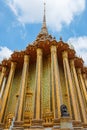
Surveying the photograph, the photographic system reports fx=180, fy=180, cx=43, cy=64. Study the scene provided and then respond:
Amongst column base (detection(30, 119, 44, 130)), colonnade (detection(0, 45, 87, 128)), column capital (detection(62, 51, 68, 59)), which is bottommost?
column base (detection(30, 119, 44, 130))

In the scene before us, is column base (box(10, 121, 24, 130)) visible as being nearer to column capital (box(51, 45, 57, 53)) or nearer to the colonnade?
the colonnade

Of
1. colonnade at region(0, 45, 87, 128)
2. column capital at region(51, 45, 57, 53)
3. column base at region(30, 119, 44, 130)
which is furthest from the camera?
column capital at region(51, 45, 57, 53)

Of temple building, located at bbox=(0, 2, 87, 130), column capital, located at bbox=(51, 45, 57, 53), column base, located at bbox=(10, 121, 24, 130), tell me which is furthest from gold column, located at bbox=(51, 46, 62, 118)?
column base, located at bbox=(10, 121, 24, 130)

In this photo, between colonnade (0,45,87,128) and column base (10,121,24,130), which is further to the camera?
colonnade (0,45,87,128)

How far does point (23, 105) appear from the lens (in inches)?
535

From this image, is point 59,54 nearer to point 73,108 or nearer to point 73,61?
point 73,61

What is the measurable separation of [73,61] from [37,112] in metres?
7.46

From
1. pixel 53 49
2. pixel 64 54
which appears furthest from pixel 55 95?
pixel 64 54

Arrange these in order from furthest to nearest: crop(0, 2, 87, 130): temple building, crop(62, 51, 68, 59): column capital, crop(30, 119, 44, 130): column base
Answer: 1. crop(62, 51, 68, 59): column capital
2. crop(0, 2, 87, 130): temple building
3. crop(30, 119, 44, 130): column base

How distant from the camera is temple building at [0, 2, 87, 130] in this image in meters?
12.2

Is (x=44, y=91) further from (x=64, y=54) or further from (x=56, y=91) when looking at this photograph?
(x=64, y=54)

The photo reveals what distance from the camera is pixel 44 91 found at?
49.9 ft

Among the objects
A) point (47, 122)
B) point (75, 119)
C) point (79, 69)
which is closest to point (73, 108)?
point (75, 119)

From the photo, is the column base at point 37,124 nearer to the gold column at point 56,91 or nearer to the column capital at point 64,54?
the gold column at point 56,91
